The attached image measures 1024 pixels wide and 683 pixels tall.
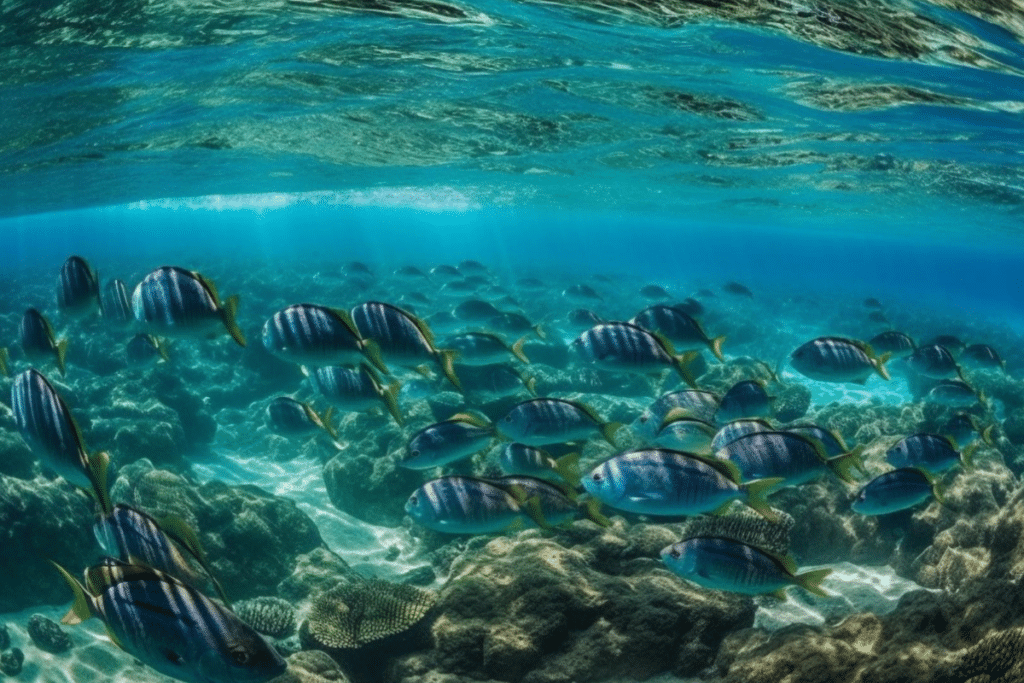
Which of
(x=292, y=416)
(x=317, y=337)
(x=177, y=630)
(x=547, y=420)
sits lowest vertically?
(x=292, y=416)

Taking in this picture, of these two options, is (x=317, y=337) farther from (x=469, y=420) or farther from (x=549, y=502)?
(x=549, y=502)

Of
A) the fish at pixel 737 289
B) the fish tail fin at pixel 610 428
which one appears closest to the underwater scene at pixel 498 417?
the fish tail fin at pixel 610 428

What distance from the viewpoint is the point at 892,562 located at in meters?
8.22

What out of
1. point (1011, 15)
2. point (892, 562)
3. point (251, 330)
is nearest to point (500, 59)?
point (1011, 15)

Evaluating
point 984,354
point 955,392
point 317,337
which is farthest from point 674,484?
point 984,354

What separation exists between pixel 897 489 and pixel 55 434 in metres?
6.79

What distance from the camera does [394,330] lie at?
524 cm

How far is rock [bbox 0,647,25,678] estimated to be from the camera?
6305 mm

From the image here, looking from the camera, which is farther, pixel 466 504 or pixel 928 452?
pixel 928 452

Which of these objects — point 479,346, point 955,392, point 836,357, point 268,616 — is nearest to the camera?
point 836,357

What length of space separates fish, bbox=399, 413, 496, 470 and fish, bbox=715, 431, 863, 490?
226 centimetres

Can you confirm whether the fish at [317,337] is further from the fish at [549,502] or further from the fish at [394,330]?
the fish at [549,502]

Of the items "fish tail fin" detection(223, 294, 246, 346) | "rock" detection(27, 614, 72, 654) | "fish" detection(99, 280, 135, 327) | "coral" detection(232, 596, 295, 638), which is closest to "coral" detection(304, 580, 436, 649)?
"coral" detection(232, 596, 295, 638)

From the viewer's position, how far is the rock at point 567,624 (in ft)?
17.8
